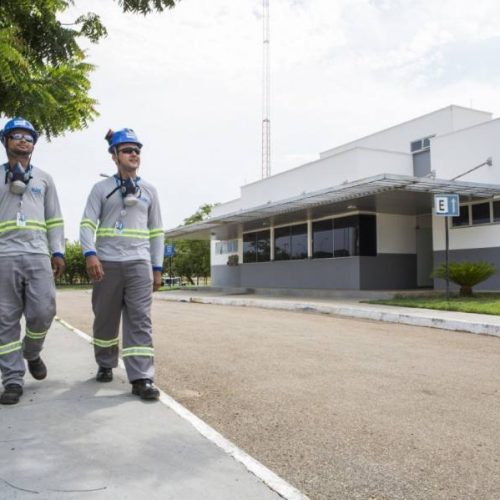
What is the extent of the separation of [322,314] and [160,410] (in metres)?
10.6

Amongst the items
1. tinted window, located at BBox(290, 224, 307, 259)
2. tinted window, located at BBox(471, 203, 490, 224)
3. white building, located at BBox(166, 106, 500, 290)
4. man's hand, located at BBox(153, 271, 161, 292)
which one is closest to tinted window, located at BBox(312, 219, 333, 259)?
white building, located at BBox(166, 106, 500, 290)

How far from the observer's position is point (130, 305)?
15.7 feet

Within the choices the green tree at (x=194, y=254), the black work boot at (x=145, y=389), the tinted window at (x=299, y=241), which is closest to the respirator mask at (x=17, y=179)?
the black work boot at (x=145, y=389)

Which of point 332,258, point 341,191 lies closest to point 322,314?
point 341,191

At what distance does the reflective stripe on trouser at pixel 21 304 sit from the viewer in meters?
4.43

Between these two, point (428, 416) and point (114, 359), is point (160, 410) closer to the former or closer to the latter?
point (114, 359)

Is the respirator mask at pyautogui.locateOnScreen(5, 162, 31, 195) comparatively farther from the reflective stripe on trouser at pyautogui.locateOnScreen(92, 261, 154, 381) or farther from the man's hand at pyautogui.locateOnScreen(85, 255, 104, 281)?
the reflective stripe on trouser at pyautogui.locateOnScreen(92, 261, 154, 381)

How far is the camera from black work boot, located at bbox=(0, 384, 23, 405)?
4.21 meters

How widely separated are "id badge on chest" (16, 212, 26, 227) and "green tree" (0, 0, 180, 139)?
1.21 meters

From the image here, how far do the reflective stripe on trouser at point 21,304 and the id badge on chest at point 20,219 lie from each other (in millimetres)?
262

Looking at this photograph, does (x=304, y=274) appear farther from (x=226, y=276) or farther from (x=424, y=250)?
(x=226, y=276)

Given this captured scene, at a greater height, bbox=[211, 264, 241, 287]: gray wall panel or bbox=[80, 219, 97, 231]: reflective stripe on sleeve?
bbox=[80, 219, 97, 231]: reflective stripe on sleeve

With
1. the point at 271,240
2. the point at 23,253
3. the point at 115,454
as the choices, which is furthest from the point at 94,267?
the point at 271,240

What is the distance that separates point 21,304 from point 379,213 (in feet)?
61.0
